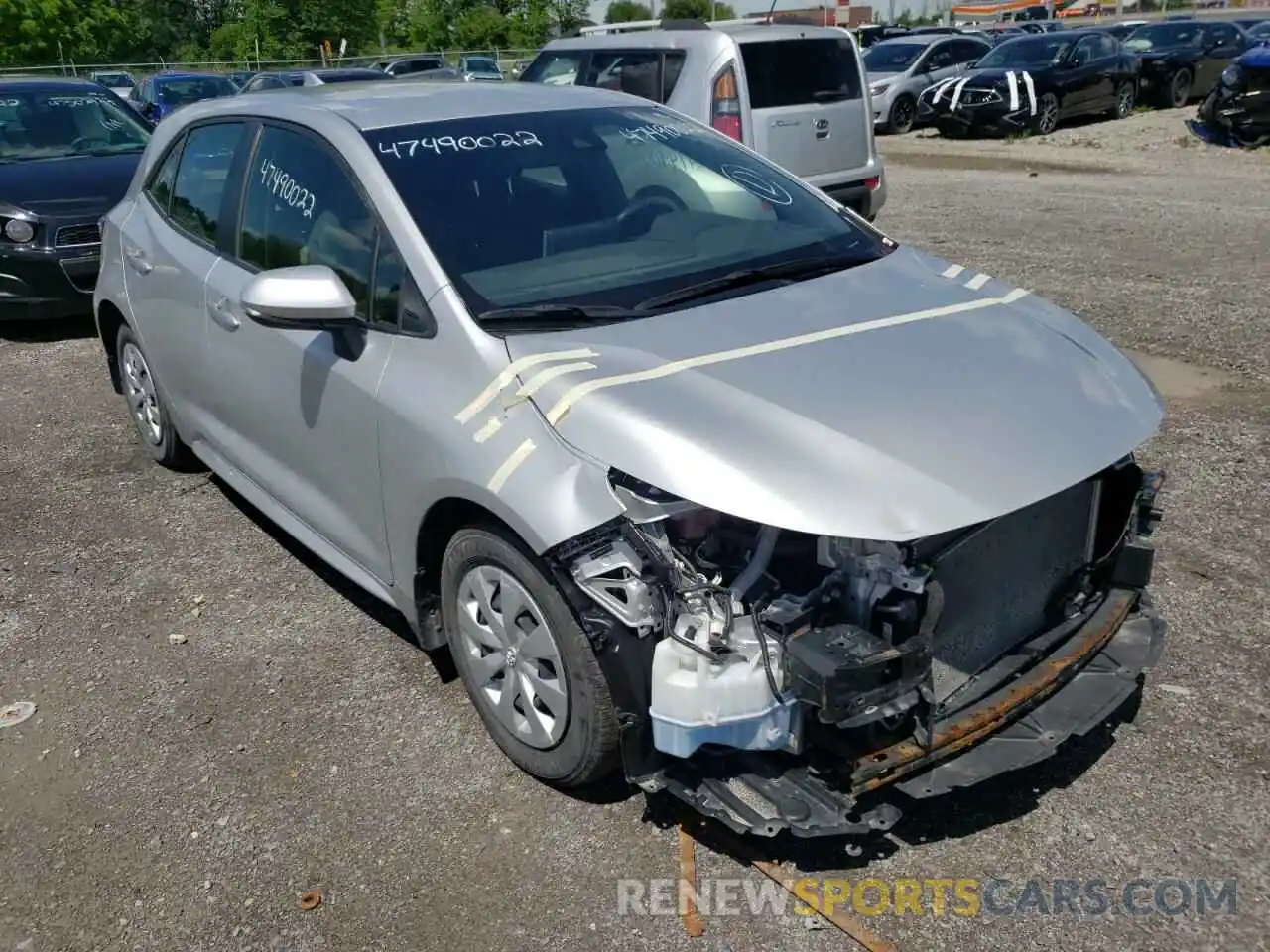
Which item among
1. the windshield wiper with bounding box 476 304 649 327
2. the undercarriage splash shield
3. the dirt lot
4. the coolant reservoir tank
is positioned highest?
the windshield wiper with bounding box 476 304 649 327

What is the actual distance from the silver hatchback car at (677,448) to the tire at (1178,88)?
60.3 feet

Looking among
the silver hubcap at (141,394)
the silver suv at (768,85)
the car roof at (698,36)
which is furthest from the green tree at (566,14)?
the silver hubcap at (141,394)

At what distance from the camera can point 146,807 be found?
317 centimetres

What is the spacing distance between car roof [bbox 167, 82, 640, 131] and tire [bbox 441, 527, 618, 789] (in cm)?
151

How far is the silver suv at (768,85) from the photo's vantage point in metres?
8.99

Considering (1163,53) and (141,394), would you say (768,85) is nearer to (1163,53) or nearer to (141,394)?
(141,394)

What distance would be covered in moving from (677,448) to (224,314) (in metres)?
2.24

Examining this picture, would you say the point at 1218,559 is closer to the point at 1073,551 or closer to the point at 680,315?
the point at 1073,551

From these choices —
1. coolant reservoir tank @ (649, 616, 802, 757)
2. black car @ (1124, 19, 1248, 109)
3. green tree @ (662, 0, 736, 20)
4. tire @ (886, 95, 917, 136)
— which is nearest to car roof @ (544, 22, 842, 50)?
coolant reservoir tank @ (649, 616, 802, 757)

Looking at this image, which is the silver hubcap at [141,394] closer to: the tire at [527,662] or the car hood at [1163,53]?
the tire at [527,662]

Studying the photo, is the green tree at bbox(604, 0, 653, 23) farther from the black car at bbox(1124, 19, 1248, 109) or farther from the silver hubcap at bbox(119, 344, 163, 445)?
the silver hubcap at bbox(119, 344, 163, 445)

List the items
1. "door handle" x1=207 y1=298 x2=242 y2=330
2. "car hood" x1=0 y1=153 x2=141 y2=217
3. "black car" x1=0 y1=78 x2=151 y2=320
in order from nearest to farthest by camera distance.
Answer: "door handle" x1=207 y1=298 x2=242 y2=330, "black car" x1=0 y1=78 x2=151 y2=320, "car hood" x1=0 y1=153 x2=141 y2=217

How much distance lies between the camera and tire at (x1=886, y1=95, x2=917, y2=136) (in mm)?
19797

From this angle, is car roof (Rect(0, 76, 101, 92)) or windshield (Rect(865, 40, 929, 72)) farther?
windshield (Rect(865, 40, 929, 72))
